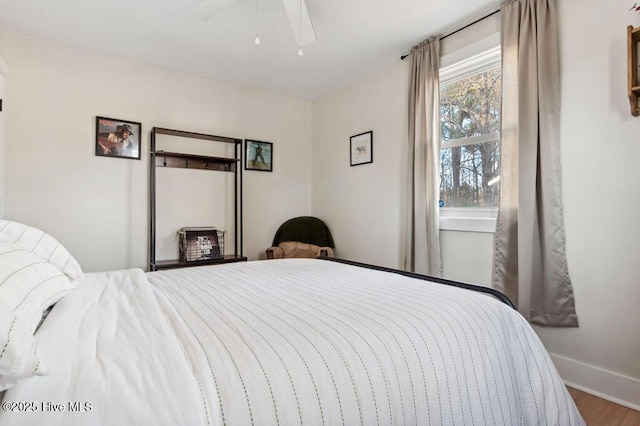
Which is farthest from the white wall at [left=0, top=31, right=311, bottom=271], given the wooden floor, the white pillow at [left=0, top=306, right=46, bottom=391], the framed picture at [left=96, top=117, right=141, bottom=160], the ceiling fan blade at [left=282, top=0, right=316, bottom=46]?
the wooden floor

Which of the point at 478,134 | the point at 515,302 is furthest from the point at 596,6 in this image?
the point at 515,302

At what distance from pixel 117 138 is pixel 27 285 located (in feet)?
8.50

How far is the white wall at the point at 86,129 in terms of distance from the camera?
8.63ft

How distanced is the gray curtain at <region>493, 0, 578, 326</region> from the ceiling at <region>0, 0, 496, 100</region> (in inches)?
15.8

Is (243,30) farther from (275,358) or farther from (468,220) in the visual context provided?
(275,358)

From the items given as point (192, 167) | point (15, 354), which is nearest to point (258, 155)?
point (192, 167)

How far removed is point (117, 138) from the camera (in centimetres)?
301

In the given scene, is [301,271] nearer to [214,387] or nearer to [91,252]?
[214,387]

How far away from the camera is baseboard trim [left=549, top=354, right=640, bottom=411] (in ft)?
5.78

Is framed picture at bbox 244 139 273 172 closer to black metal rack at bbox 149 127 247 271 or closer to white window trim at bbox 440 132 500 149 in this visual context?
black metal rack at bbox 149 127 247 271

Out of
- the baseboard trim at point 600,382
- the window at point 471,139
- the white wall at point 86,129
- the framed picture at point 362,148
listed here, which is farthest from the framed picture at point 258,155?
the baseboard trim at point 600,382

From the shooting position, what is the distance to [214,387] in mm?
649

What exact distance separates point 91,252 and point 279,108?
256cm

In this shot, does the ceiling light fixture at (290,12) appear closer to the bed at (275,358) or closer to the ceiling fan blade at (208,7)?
the ceiling fan blade at (208,7)
